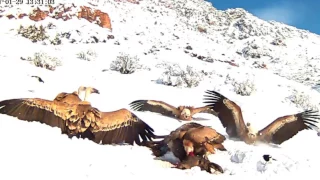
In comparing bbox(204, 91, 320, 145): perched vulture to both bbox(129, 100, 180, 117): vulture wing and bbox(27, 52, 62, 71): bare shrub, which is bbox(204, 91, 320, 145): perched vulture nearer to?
bbox(129, 100, 180, 117): vulture wing

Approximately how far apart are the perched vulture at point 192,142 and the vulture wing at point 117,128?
39 cm

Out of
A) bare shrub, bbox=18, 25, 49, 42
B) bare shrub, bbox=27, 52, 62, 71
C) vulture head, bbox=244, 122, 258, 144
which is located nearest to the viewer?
vulture head, bbox=244, 122, 258, 144

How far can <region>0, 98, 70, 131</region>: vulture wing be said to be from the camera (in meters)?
4.78

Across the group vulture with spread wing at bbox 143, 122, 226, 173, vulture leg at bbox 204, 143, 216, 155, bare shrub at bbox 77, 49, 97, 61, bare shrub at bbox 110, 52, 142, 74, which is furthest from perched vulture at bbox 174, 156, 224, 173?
bare shrub at bbox 77, 49, 97, 61

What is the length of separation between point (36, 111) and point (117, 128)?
1111 mm

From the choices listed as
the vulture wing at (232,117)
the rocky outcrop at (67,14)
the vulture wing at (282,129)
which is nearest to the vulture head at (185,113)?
the vulture wing at (232,117)

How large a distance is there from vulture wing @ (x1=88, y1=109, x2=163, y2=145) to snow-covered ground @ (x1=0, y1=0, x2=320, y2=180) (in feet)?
0.39

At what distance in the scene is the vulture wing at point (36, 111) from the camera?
4.78 m

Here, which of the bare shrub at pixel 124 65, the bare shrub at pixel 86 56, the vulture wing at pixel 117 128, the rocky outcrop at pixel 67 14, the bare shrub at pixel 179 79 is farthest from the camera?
the rocky outcrop at pixel 67 14

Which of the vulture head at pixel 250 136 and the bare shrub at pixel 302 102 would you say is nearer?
the vulture head at pixel 250 136

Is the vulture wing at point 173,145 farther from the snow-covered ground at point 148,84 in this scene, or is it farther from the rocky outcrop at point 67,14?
the rocky outcrop at point 67,14

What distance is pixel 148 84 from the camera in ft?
46.4

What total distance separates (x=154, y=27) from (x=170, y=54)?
1253 cm

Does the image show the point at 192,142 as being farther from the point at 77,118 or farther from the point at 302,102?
the point at 302,102
